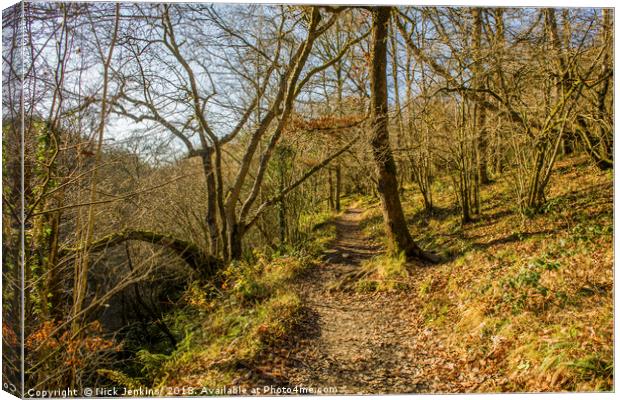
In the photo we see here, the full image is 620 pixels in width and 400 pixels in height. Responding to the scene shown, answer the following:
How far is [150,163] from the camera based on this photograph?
144 inches

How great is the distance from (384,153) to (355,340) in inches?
88.2

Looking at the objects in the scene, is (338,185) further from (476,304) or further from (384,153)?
(476,304)

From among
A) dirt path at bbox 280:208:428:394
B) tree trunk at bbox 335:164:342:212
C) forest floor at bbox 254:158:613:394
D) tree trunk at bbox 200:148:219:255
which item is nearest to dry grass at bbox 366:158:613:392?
forest floor at bbox 254:158:613:394

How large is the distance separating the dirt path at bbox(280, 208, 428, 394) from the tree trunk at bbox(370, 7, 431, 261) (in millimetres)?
344

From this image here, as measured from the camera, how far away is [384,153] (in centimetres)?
455

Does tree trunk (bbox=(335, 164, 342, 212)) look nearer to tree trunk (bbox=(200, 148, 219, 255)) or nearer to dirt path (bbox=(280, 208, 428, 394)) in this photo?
dirt path (bbox=(280, 208, 428, 394))

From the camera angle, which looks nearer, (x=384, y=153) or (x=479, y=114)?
(x=384, y=153)

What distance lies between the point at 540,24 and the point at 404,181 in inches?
84.5

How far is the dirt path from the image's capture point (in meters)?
2.77

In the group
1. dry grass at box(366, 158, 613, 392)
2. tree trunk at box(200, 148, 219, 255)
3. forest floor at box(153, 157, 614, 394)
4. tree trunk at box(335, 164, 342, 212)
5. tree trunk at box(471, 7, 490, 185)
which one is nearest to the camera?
dry grass at box(366, 158, 613, 392)

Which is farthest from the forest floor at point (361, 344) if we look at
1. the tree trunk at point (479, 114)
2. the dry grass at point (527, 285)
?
the tree trunk at point (479, 114)

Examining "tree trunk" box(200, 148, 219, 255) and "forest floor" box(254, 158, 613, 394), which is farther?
"tree trunk" box(200, 148, 219, 255)

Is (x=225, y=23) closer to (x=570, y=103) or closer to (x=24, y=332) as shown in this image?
(x=24, y=332)

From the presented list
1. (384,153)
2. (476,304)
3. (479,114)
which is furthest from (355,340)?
(479,114)
